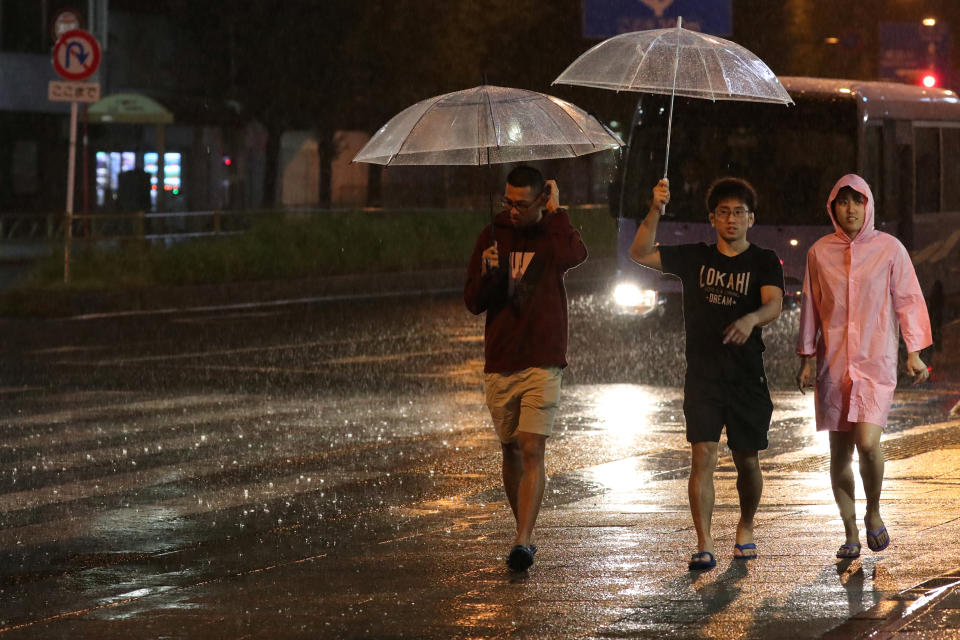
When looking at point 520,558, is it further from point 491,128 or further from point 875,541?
point 491,128

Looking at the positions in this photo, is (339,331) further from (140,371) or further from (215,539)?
(215,539)

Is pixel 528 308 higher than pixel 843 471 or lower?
higher

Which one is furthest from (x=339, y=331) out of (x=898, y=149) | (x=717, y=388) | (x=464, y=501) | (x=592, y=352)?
(x=717, y=388)

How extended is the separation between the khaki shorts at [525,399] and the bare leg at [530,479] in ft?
0.16

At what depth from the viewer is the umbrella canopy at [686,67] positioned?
25.6 ft

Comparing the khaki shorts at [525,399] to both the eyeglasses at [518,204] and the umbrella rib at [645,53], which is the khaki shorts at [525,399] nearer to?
the eyeglasses at [518,204]

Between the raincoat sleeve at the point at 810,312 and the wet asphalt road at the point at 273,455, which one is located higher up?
the raincoat sleeve at the point at 810,312

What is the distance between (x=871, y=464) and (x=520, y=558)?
1.58 metres

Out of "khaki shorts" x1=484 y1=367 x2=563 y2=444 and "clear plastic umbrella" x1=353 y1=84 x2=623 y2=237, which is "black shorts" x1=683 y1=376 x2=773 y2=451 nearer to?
"khaki shorts" x1=484 y1=367 x2=563 y2=444

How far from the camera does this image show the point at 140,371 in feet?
51.3

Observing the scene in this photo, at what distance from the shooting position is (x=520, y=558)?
281 inches

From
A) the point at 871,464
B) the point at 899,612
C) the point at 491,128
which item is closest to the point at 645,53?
the point at 491,128

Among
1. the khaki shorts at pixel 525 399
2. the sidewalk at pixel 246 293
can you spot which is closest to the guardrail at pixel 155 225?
the sidewalk at pixel 246 293

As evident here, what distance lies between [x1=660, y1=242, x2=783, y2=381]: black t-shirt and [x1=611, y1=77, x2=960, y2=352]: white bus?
11161mm
